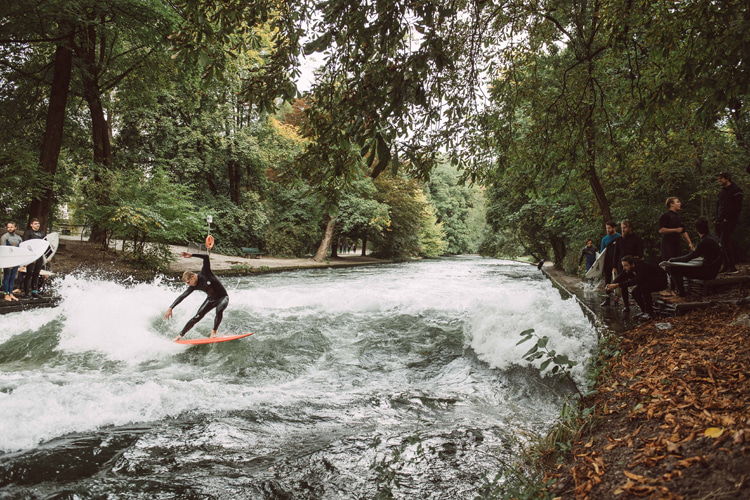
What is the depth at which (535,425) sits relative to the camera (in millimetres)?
4480

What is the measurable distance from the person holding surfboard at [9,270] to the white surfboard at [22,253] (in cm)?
33

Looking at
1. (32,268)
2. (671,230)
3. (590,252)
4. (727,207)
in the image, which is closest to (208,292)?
(32,268)

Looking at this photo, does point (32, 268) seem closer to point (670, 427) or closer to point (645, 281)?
point (670, 427)

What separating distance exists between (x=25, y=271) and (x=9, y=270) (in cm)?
40

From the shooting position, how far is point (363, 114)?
278 centimetres

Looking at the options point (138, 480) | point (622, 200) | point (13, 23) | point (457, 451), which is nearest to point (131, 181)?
point (13, 23)

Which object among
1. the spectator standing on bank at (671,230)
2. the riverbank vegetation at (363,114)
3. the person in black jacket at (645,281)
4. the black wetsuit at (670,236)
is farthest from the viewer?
the black wetsuit at (670,236)

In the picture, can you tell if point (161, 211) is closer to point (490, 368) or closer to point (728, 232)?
point (490, 368)

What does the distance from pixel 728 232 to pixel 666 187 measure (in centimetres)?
473

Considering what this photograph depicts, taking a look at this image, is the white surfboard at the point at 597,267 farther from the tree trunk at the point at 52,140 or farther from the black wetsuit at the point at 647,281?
the tree trunk at the point at 52,140

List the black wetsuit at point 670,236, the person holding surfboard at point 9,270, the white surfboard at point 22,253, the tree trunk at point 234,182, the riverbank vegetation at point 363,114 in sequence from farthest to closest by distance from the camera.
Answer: the tree trunk at point 234,182
the person holding surfboard at point 9,270
the white surfboard at point 22,253
the black wetsuit at point 670,236
the riverbank vegetation at point 363,114

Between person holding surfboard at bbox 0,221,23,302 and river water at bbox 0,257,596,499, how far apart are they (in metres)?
1.17

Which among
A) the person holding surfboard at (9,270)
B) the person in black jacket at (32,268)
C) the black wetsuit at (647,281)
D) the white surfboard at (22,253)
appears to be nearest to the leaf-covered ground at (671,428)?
the black wetsuit at (647,281)

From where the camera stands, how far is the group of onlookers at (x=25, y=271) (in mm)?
9383
